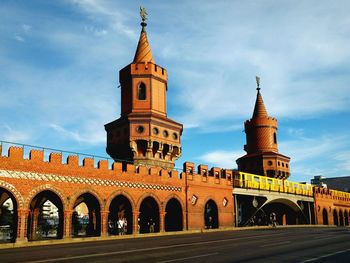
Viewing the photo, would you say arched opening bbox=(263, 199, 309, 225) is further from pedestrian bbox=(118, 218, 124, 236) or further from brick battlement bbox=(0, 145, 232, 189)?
pedestrian bbox=(118, 218, 124, 236)

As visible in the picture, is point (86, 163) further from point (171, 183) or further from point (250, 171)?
point (250, 171)

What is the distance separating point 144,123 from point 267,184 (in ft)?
54.4

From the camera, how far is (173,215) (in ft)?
104

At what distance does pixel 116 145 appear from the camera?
113 feet

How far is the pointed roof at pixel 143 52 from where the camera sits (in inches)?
1442

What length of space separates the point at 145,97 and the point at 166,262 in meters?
25.0

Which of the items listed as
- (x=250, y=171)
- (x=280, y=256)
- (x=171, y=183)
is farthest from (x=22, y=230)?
(x=250, y=171)

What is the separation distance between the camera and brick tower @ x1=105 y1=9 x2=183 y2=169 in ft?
108

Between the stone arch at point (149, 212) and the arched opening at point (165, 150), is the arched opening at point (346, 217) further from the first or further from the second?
the stone arch at point (149, 212)

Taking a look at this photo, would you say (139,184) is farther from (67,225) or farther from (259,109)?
(259,109)

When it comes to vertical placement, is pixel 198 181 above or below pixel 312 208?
above

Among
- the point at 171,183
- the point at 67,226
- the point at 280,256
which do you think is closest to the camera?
the point at 280,256

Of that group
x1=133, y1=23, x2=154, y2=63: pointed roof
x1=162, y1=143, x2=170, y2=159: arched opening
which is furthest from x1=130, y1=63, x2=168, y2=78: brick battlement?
x1=162, y1=143, x2=170, y2=159: arched opening

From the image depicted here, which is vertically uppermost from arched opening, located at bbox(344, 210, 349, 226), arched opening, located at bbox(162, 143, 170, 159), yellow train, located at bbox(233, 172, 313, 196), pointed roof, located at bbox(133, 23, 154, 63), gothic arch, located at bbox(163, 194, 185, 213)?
pointed roof, located at bbox(133, 23, 154, 63)
